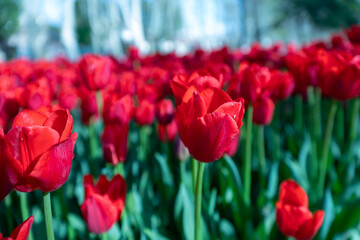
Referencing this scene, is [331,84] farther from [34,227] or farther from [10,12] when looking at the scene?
[10,12]

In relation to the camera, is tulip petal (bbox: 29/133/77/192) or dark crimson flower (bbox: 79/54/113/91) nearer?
tulip petal (bbox: 29/133/77/192)

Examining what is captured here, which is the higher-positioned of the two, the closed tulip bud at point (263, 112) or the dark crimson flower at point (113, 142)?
the dark crimson flower at point (113, 142)

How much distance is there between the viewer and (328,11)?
1507 centimetres

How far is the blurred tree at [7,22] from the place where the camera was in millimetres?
17127

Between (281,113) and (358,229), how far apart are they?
1.11 meters

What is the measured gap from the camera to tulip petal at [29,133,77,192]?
46 centimetres

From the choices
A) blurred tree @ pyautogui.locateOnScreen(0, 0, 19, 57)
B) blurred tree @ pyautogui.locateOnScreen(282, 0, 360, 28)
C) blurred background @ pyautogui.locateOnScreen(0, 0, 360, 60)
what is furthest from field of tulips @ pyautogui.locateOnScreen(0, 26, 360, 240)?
blurred tree @ pyautogui.locateOnScreen(0, 0, 19, 57)

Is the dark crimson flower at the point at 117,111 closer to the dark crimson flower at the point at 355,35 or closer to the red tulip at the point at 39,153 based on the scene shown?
the red tulip at the point at 39,153

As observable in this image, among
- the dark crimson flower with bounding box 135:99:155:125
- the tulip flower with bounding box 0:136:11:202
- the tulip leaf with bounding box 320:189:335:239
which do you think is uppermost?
the tulip flower with bounding box 0:136:11:202

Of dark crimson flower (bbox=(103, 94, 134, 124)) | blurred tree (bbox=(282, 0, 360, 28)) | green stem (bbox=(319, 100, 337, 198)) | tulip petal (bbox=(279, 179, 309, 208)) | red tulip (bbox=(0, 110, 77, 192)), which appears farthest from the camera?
blurred tree (bbox=(282, 0, 360, 28))

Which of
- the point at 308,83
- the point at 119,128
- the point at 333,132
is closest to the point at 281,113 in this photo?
the point at 333,132

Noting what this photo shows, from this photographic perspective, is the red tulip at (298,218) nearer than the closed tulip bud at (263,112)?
Yes

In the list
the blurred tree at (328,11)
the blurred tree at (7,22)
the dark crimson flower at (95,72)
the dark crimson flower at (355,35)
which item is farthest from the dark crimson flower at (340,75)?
the blurred tree at (7,22)

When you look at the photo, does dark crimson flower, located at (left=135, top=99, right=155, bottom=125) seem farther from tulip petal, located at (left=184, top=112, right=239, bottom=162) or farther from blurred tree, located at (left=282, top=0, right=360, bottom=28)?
blurred tree, located at (left=282, top=0, right=360, bottom=28)
